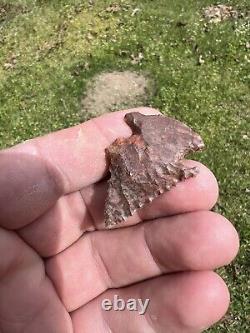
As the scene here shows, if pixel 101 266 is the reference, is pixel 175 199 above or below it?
above

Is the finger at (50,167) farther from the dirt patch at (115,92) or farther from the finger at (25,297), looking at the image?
the dirt patch at (115,92)

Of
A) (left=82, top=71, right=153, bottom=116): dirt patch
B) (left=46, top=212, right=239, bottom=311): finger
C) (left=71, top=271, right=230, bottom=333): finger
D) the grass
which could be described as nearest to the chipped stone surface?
(left=46, top=212, right=239, bottom=311): finger

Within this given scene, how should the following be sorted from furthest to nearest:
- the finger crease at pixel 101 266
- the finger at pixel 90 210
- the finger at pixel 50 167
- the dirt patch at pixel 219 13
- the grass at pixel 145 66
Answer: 1. the dirt patch at pixel 219 13
2. the grass at pixel 145 66
3. the finger crease at pixel 101 266
4. the finger at pixel 90 210
5. the finger at pixel 50 167

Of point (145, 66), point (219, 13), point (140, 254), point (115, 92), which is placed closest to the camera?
point (140, 254)

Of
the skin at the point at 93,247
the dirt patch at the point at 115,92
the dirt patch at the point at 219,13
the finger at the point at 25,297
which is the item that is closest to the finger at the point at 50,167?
the skin at the point at 93,247

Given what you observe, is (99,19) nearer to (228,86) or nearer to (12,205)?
(228,86)

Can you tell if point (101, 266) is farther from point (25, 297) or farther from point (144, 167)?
point (144, 167)

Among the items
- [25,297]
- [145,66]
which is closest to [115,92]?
[145,66]
